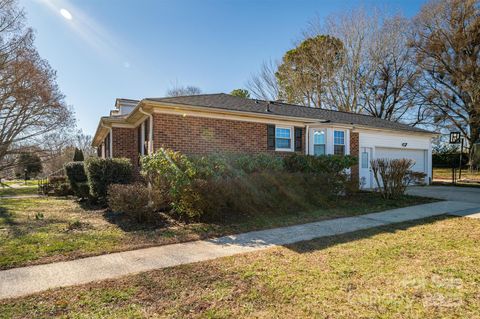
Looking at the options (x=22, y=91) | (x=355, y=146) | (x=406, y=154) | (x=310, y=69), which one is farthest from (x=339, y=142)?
(x=22, y=91)

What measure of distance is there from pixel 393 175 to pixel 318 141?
11.3ft

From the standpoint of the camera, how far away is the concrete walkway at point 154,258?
12.1ft

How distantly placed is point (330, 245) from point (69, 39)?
12024mm

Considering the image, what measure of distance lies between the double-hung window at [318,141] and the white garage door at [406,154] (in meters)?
4.41

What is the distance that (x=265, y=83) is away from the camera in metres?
29.3

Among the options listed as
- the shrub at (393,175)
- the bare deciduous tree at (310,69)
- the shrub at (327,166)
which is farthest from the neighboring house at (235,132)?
the bare deciduous tree at (310,69)

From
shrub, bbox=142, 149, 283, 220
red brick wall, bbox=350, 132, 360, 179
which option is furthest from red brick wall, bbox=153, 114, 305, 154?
red brick wall, bbox=350, 132, 360, 179

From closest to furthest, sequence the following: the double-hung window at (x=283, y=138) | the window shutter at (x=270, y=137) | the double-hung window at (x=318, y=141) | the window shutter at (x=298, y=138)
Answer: the window shutter at (x=270, y=137) → the double-hung window at (x=283, y=138) → the window shutter at (x=298, y=138) → the double-hung window at (x=318, y=141)

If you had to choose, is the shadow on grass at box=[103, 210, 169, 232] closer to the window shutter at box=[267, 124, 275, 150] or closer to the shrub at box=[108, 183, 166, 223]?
the shrub at box=[108, 183, 166, 223]

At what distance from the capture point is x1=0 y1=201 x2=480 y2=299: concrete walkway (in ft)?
12.1

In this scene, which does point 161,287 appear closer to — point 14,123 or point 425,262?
point 425,262

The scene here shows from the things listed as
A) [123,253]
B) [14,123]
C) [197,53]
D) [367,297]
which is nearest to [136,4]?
[197,53]

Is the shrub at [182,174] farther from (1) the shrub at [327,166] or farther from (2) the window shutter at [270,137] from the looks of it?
(2) the window shutter at [270,137]

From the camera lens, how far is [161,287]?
3459mm
